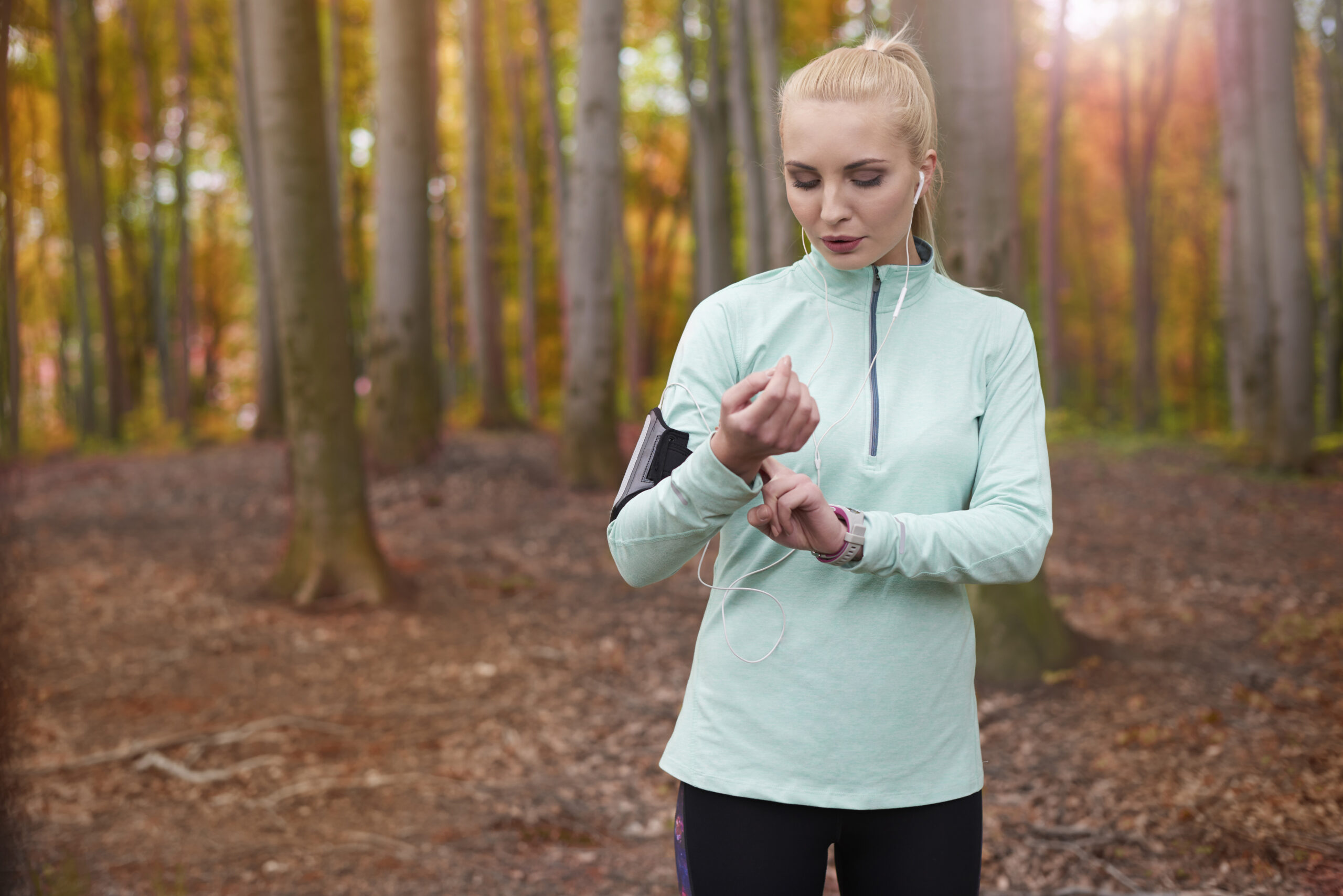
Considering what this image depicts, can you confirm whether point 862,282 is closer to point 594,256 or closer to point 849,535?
point 849,535

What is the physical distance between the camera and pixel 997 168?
15.6 ft

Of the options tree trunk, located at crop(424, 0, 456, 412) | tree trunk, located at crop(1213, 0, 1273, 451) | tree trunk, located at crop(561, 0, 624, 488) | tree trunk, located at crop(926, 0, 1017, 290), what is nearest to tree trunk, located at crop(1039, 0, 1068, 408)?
tree trunk, located at crop(1213, 0, 1273, 451)

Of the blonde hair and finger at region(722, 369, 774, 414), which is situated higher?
the blonde hair

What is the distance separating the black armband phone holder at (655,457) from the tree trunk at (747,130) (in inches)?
458

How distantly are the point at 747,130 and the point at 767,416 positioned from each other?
501 inches

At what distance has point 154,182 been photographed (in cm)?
1856

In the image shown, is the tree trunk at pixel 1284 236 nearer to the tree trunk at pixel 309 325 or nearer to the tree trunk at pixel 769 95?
the tree trunk at pixel 769 95

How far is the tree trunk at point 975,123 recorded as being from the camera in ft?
15.4

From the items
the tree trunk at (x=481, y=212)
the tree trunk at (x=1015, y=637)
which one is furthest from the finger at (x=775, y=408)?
the tree trunk at (x=481, y=212)

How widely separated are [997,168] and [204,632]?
517cm

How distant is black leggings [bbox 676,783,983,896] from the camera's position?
1.56 metres

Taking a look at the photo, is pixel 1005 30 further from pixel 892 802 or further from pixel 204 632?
pixel 204 632

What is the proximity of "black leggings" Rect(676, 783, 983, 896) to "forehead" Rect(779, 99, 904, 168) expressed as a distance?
0.98 meters

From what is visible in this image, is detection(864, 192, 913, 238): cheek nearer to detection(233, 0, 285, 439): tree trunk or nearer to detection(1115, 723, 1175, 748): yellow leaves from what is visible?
detection(1115, 723, 1175, 748): yellow leaves
